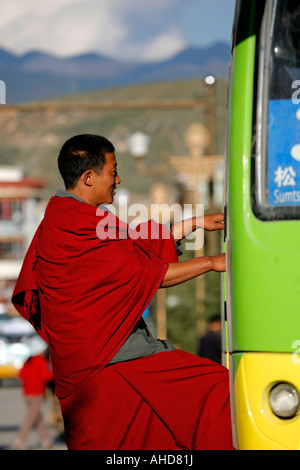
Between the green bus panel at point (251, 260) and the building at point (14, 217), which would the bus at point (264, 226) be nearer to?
the green bus panel at point (251, 260)

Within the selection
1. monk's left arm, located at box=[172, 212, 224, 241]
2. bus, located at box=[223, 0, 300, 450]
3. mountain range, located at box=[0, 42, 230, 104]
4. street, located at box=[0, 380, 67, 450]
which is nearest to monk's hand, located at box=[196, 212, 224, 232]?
monk's left arm, located at box=[172, 212, 224, 241]

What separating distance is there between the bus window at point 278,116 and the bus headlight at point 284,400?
724 mm

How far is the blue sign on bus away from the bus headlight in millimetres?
780

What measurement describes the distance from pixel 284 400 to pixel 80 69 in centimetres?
311

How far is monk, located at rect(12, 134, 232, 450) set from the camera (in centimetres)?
406

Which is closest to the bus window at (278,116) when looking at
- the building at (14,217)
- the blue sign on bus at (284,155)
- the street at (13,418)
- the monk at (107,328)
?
the blue sign on bus at (284,155)

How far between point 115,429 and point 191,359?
0.47m

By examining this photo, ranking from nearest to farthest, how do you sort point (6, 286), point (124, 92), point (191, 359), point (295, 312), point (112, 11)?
1. point (295, 312)
2. point (191, 359)
3. point (112, 11)
4. point (6, 286)
5. point (124, 92)

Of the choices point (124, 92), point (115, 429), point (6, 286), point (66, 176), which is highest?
point (124, 92)

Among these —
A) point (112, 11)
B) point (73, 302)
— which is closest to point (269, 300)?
point (73, 302)

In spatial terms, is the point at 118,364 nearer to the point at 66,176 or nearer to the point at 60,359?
the point at 60,359

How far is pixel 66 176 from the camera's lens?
4320mm

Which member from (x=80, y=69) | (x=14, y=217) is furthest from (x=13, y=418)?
(x=14, y=217)

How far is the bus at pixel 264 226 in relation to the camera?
402 centimetres
